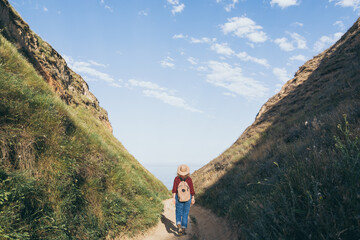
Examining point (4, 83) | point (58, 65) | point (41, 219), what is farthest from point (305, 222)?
point (58, 65)

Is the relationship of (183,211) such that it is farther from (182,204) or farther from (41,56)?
(41,56)

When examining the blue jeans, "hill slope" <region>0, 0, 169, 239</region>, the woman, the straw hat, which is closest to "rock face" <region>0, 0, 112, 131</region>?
"hill slope" <region>0, 0, 169, 239</region>

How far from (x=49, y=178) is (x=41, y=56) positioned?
17337 millimetres

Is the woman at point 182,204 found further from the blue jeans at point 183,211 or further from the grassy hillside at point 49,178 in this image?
the grassy hillside at point 49,178

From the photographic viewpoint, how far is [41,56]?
17.8 metres

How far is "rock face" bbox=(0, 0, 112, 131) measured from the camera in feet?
41.0

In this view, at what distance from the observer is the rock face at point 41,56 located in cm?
1249

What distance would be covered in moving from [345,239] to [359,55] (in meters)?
16.9

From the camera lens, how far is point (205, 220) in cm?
903

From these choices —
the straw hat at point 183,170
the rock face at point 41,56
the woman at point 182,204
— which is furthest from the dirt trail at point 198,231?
the rock face at point 41,56

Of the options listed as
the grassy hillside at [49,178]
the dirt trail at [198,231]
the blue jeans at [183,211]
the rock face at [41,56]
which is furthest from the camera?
the rock face at [41,56]

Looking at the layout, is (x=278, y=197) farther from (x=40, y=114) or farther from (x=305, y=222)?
(x=40, y=114)

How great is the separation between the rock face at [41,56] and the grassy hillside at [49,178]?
17.7ft

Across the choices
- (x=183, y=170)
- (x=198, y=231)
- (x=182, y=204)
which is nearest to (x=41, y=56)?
(x=183, y=170)
